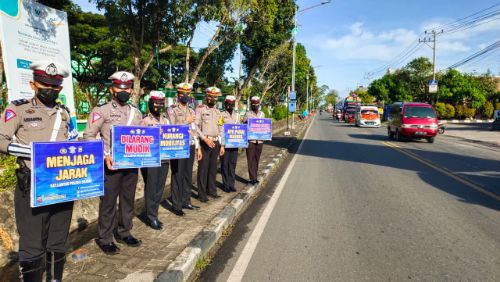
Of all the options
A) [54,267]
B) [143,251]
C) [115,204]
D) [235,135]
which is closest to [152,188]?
[115,204]

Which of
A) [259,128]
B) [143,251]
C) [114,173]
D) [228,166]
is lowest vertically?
[143,251]

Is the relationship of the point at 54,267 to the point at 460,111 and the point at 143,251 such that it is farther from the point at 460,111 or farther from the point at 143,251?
the point at 460,111

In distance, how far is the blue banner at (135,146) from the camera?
4277 millimetres

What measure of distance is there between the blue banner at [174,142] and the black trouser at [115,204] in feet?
2.69

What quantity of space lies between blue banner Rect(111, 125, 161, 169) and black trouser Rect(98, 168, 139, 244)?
0.15m

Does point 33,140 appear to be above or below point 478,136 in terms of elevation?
above

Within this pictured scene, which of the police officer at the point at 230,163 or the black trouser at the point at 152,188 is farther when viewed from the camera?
the police officer at the point at 230,163

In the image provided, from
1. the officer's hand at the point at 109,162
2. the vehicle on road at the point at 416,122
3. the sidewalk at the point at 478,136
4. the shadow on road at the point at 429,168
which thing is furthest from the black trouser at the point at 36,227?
the sidewalk at the point at 478,136

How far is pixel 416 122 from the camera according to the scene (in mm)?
19078

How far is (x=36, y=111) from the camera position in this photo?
3186mm

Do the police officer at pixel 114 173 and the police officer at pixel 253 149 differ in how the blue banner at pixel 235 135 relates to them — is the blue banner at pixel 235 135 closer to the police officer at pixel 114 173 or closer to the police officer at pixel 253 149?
the police officer at pixel 253 149

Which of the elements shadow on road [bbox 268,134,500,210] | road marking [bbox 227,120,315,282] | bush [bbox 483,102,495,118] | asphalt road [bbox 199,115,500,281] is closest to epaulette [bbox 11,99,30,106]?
asphalt road [bbox 199,115,500,281]

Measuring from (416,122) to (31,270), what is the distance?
19213mm

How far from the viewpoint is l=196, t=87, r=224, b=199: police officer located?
646 cm
